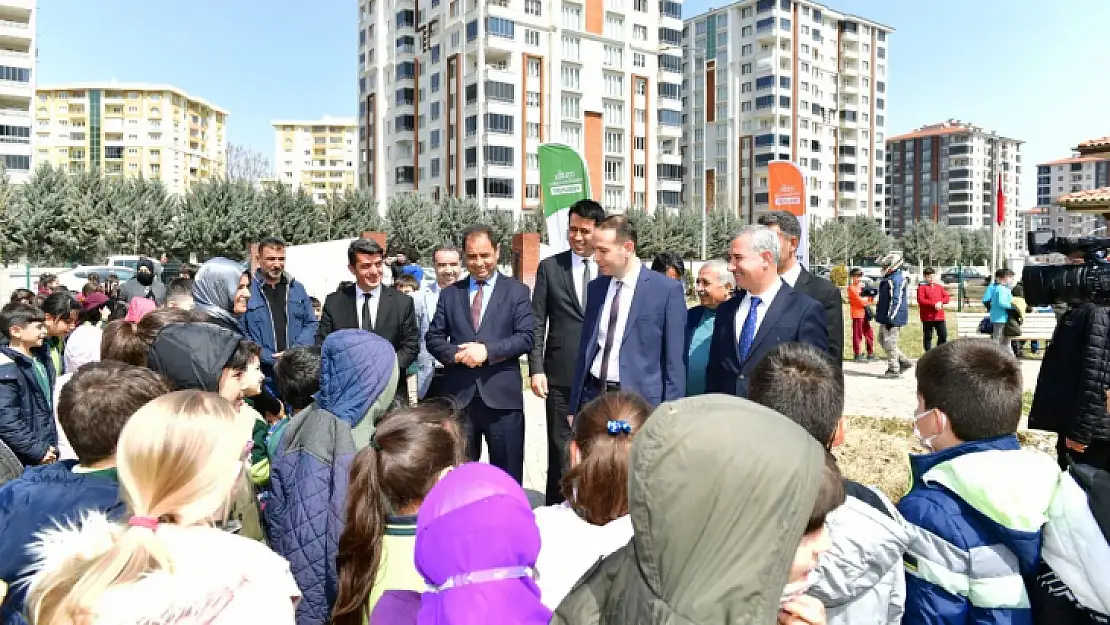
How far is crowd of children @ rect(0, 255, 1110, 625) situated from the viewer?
1281 millimetres

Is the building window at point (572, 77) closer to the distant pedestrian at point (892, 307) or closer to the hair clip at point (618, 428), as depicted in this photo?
the distant pedestrian at point (892, 307)

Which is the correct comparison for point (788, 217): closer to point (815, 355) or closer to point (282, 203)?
point (815, 355)

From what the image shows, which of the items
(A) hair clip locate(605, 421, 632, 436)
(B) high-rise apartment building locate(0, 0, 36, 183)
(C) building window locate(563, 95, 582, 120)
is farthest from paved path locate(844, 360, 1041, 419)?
Result: (B) high-rise apartment building locate(0, 0, 36, 183)

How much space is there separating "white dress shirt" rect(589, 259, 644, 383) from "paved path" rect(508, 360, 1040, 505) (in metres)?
1.77

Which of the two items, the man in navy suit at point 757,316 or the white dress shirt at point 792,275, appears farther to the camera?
the white dress shirt at point 792,275

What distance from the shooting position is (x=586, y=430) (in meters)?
2.64

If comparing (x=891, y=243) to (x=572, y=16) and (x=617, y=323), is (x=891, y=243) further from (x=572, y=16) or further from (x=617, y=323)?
(x=617, y=323)

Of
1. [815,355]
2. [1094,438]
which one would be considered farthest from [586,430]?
[1094,438]

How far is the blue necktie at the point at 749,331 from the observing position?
4377 mm

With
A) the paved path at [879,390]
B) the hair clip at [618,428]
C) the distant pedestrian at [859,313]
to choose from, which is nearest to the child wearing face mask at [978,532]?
the hair clip at [618,428]

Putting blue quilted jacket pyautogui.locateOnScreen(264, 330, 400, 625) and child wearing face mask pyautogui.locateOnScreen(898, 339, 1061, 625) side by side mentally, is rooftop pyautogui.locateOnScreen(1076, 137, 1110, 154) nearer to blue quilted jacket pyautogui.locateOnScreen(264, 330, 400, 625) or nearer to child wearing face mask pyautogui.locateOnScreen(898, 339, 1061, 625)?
child wearing face mask pyautogui.locateOnScreen(898, 339, 1061, 625)

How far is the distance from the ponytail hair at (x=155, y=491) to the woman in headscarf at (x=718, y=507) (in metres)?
1.12

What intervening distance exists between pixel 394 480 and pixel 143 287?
11148 millimetres

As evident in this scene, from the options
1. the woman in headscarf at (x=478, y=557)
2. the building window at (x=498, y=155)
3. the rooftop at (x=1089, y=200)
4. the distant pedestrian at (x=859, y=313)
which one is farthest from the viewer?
the building window at (x=498, y=155)
